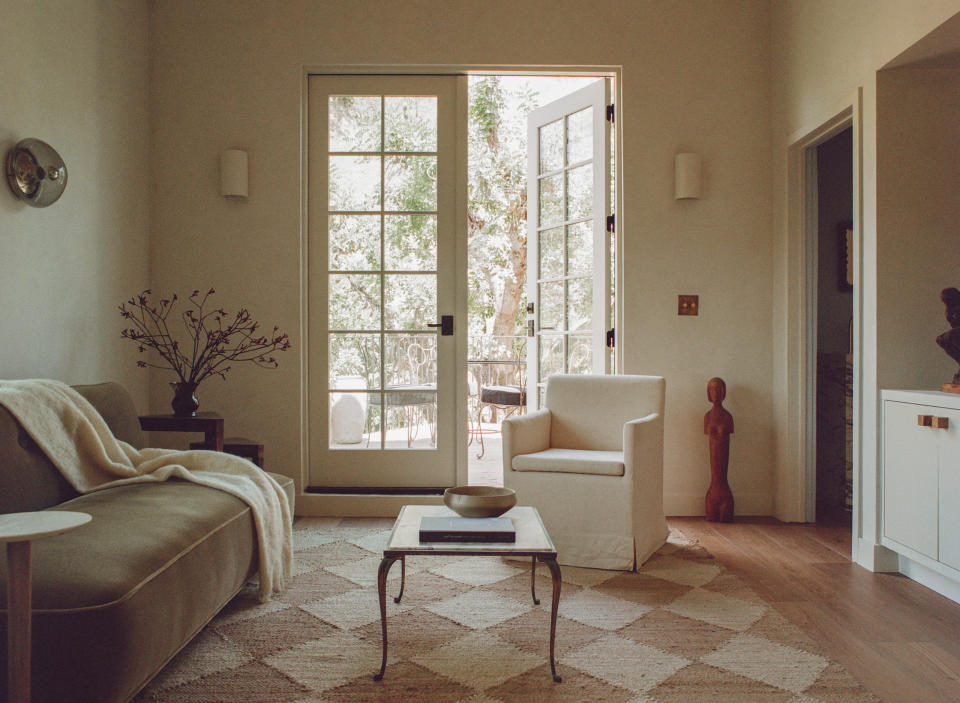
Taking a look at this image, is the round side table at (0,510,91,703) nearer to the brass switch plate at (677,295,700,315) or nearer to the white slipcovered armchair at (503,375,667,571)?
the white slipcovered armchair at (503,375,667,571)

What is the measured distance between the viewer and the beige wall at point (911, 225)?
114 inches

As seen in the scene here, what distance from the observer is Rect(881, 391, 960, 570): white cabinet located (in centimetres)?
248

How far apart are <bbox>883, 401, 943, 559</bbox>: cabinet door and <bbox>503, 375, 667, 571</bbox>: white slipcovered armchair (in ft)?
3.02

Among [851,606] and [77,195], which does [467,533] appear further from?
[77,195]

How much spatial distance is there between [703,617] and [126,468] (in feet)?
6.89

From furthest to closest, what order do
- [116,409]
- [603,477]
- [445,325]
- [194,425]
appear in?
[445,325] → [194,425] → [603,477] → [116,409]

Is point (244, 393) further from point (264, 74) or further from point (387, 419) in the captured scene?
point (264, 74)

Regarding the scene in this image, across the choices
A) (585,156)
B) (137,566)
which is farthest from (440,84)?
(137,566)

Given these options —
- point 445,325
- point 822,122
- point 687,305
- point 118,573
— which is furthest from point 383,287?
point 118,573

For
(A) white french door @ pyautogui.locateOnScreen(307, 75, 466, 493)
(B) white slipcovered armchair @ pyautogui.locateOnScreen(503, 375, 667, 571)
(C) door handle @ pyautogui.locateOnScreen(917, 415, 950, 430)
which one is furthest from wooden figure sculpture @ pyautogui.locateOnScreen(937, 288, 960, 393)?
(A) white french door @ pyautogui.locateOnScreen(307, 75, 466, 493)

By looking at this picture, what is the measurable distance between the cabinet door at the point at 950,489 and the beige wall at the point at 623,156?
A: 1403 mm

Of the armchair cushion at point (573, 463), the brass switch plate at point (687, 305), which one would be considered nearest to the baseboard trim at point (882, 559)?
the armchair cushion at point (573, 463)

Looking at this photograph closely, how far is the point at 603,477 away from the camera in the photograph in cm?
296

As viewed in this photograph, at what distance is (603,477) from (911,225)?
1672 millimetres
